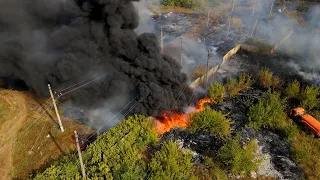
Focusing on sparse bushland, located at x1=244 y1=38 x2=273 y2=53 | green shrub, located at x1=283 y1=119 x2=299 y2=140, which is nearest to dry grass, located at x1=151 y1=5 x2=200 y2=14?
sparse bushland, located at x1=244 y1=38 x2=273 y2=53

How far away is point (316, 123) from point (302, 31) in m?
19.6

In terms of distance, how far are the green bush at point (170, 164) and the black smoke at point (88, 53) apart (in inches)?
149

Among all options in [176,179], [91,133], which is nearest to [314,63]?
[176,179]

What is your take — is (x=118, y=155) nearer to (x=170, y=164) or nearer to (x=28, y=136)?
(x=170, y=164)

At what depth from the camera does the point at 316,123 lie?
20.8 metres

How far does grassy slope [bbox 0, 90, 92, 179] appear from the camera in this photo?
19156mm

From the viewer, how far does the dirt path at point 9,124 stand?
19.1 metres

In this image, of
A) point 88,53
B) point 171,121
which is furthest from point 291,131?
point 88,53

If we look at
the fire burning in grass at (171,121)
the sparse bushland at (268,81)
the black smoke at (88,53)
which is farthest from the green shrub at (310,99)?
the black smoke at (88,53)

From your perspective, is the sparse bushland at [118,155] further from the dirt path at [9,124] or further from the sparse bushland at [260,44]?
the sparse bushland at [260,44]

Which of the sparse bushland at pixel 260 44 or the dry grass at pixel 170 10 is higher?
the dry grass at pixel 170 10

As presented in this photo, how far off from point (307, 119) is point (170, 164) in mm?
11401

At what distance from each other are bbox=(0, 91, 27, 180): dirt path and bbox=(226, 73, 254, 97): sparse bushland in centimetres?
1722

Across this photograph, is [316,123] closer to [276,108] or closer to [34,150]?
[276,108]
